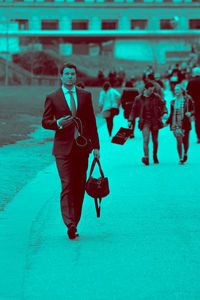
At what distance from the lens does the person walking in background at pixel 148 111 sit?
14.4 meters

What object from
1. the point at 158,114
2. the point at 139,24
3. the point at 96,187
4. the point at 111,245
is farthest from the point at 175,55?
the point at 111,245

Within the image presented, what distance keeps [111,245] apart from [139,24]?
104 m

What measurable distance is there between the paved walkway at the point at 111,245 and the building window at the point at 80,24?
98.7m

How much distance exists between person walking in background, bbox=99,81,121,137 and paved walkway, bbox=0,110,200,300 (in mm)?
8864

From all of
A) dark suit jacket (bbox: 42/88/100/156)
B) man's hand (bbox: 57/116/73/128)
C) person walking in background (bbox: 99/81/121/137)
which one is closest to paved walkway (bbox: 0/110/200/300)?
dark suit jacket (bbox: 42/88/100/156)

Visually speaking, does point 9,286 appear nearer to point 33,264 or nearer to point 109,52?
point 33,264

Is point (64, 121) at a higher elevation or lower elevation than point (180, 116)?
higher

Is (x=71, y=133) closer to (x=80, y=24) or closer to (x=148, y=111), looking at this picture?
(x=148, y=111)

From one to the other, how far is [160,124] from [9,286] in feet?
30.2

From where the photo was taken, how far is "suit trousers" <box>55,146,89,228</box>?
7543mm

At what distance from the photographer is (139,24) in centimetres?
11000

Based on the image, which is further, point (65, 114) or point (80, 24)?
point (80, 24)

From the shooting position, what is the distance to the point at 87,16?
110 metres

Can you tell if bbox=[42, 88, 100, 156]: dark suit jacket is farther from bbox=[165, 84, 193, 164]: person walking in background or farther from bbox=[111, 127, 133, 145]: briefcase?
bbox=[165, 84, 193, 164]: person walking in background
